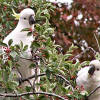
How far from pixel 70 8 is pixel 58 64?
4.24m

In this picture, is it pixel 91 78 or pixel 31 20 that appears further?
pixel 91 78

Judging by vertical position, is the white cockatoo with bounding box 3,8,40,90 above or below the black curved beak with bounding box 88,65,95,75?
above

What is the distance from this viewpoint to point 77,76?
3.68m

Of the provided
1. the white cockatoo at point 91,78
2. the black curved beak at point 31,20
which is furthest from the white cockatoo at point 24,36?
the white cockatoo at point 91,78

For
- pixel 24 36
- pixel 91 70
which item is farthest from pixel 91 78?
→ pixel 24 36

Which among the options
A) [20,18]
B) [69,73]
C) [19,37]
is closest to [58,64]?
[69,73]

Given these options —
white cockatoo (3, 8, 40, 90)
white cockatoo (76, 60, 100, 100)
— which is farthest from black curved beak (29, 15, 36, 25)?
white cockatoo (76, 60, 100, 100)

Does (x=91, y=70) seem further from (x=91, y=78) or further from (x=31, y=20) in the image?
(x=31, y=20)

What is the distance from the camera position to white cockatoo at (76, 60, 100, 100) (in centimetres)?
388

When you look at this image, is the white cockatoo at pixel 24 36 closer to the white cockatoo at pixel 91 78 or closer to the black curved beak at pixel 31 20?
the black curved beak at pixel 31 20

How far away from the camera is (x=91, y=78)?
396 cm

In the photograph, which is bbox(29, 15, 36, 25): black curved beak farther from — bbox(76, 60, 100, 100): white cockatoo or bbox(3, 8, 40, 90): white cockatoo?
bbox(76, 60, 100, 100): white cockatoo

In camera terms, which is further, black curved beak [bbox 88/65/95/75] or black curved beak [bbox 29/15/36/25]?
black curved beak [bbox 88/65/95/75]

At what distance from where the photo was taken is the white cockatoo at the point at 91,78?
12.7ft
